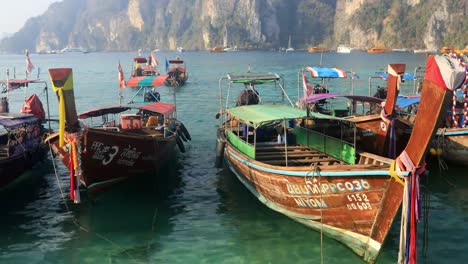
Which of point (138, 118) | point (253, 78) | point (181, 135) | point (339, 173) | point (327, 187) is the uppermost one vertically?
point (253, 78)

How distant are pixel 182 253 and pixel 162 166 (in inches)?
278

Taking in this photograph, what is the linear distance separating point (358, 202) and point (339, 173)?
0.90m

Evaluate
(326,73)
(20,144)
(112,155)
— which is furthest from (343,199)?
(326,73)

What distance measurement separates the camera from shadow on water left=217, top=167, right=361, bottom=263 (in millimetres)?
12125

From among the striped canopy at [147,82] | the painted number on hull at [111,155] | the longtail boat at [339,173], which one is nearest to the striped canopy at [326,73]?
the longtail boat at [339,173]

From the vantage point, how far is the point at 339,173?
1130cm

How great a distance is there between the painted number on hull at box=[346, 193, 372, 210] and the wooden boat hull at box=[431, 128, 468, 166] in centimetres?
955

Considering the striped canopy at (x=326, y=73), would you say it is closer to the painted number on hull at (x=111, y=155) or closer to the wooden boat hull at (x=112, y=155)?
the wooden boat hull at (x=112, y=155)

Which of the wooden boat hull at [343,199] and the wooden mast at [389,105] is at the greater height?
the wooden mast at [389,105]

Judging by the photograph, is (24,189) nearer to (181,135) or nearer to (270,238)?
(181,135)

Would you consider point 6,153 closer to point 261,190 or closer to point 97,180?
point 97,180

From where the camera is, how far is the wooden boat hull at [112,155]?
15734 mm

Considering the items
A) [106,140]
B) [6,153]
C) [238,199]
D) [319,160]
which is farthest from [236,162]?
[6,153]

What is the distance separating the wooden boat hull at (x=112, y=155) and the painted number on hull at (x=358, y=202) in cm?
864
